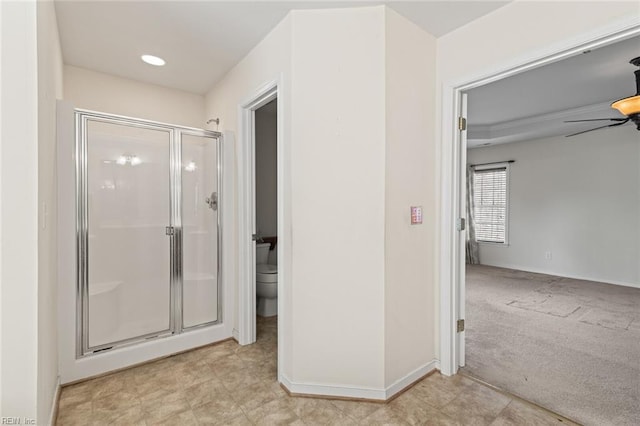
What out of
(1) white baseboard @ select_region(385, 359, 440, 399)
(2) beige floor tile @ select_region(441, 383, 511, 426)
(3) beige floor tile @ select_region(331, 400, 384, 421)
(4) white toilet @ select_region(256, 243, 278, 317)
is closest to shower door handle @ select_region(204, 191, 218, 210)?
(4) white toilet @ select_region(256, 243, 278, 317)

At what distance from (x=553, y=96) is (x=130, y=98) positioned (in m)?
5.01

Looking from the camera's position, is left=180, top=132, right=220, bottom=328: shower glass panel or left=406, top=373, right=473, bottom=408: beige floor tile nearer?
left=406, top=373, right=473, bottom=408: beige floor tile

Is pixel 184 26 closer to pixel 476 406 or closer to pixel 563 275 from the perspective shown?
pixel 476 406

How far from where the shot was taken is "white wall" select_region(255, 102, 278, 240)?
4273 millimetres

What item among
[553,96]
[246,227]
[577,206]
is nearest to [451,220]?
[246,227]

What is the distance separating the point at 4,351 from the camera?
128 centimetres

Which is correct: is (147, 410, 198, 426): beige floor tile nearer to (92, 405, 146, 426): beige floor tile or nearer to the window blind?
(92, 405, 146, 426): beige floor tile

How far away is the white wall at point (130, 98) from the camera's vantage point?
3.02 metres

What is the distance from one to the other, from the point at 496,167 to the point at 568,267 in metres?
2.18

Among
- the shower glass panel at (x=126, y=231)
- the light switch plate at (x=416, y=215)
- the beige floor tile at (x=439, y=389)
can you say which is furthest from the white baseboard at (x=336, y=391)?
the shower glass panel at (x=126, y=231)

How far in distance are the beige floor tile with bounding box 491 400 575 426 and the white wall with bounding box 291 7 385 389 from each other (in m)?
0.72

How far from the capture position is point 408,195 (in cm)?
216

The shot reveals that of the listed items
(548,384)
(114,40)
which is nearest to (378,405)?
(548,384)

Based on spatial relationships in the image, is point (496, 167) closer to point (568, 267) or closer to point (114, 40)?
point (568, 267)
